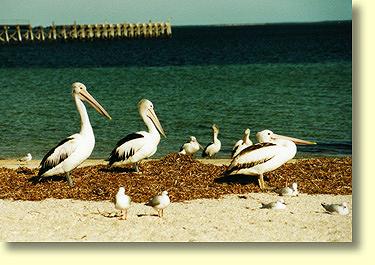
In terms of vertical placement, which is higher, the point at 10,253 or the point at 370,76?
the point at 370,76

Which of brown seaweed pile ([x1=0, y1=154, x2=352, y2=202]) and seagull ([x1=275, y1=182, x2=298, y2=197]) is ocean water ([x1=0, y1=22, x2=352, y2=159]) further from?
seagull ([x1=275, y1=182, x2=298, y2=197])

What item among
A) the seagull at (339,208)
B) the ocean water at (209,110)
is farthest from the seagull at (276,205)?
the ocean water at (209,110)

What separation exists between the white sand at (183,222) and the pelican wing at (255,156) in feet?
1.37

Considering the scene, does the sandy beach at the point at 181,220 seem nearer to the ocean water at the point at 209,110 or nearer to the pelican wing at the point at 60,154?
the pelican wing at the point at 60,154

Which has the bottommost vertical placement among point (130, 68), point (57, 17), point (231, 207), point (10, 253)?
point (10, 253)

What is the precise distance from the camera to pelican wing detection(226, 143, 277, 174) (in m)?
6.34

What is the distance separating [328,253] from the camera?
15.7 feet

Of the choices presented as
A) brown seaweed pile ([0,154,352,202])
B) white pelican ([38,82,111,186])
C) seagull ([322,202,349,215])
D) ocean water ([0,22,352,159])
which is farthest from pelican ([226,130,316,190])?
white pelican ([38,82,111,186])

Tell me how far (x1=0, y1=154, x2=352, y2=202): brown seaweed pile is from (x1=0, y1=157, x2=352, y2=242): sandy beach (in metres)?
0.08

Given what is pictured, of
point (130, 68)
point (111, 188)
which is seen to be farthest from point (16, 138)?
point (130, 68)

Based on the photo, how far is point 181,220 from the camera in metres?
5.45

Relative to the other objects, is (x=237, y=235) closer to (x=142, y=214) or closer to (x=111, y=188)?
(x=142, y=214)

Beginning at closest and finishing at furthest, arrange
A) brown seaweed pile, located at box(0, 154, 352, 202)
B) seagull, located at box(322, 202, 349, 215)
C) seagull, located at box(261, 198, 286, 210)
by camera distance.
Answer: seagull, located at box(322, 202, 349, 215) < seagull, located at box(261, 198, 286, 210) < brown seaweed pile, located at box(0, 154, 352, 202)
